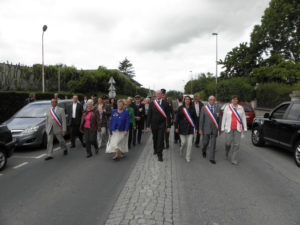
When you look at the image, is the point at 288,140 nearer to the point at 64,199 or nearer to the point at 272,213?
the point at 272,213

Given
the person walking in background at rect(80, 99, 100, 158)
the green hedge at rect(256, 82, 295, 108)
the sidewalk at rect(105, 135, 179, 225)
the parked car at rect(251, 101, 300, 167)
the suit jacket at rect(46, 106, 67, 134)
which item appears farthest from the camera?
the green hedge at rect(256, 82, 295, 108)

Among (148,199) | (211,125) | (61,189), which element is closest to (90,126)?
(61,189)

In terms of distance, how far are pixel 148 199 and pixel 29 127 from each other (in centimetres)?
557

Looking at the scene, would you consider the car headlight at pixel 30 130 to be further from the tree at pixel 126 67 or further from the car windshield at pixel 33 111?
the tree at pixel 126 67

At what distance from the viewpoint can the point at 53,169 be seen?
5605 mm

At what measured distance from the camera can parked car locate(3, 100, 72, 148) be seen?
7.37 meters

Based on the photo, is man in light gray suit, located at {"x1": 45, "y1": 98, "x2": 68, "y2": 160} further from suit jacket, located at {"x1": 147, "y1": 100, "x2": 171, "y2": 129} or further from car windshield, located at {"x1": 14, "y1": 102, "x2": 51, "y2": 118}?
suit jacket, located at {"x1": 147, "y1": 100, "x2": 171, "y2": 129}

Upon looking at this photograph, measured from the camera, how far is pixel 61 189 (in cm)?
431

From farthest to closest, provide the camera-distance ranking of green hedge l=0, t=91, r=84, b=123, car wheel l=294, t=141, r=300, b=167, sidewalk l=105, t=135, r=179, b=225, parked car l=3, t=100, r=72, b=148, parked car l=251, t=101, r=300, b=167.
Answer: green hedge l=0, t=91, r=84, b=123
parked car l=3, t=100, r=72, b=148
parked car l=251, t=101, r=300, b=167
car wheel l=294, t=141, r=300, b=167
sidewalk l=105, t=135, r=179, b=225

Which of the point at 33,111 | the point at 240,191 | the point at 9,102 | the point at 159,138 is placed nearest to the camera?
the point at 240,191

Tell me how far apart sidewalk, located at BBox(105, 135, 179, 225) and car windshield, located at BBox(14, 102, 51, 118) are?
489cm

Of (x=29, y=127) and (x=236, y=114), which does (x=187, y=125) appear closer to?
(x=236, y=114)

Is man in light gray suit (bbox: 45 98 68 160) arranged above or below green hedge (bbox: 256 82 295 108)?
below

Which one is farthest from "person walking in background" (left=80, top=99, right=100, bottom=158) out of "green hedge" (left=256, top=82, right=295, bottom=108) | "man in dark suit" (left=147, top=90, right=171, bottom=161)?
"green hedge" (left=256, top=82, right=295, bottom=108)
